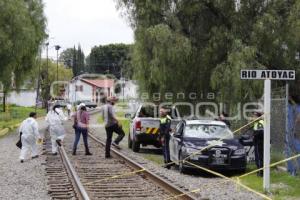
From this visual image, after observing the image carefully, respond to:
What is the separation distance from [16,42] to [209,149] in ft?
68.4

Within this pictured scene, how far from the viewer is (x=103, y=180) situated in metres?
13.8

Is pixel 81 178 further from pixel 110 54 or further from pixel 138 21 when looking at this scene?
pixel 110 54

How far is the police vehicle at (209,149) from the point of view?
48.7 ft

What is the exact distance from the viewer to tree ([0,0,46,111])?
32312mm

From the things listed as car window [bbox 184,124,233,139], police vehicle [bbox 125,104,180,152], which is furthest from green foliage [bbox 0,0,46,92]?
car window [bbox 184,124,233,139]

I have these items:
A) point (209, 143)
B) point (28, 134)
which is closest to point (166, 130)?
point (209, 143)

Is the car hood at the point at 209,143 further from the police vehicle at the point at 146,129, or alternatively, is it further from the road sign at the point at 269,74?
the police vehicle at the point at 146,129

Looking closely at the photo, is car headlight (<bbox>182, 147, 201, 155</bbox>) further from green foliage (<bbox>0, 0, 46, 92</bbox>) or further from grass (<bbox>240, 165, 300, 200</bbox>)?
green foliage (<bbox>0, 0, 46, 92</bbox>)

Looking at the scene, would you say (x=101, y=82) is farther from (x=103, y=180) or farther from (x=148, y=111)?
(x=103, y=180)

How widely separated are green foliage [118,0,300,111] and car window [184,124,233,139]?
3521mm

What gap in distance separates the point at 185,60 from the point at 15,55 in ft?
48.7

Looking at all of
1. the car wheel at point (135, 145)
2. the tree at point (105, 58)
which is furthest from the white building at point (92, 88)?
the car wheel at point (135, 145)

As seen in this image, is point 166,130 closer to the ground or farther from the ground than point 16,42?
closer to the ground

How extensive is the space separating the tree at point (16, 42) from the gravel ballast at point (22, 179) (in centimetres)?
1325
